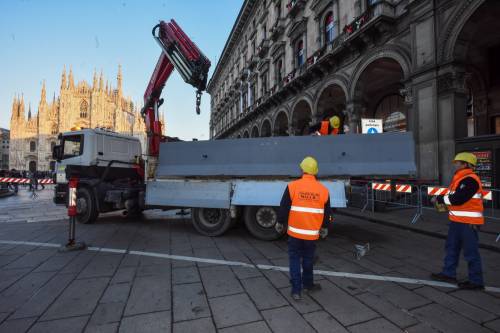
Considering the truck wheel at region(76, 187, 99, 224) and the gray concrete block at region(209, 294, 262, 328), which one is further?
the truck wheel at region(76, 187, 99, 224)

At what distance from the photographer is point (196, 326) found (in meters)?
2.44

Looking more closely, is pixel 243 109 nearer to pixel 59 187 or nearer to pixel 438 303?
pixel 59 187

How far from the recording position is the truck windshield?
7.40m

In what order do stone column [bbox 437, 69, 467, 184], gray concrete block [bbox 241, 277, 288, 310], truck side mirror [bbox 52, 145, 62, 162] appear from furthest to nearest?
stone column [bbox 437, 69, 467, 184] < truck side mirror [bbox 52, 145, 62, 162] < gray concrete block [bbox 241, 277, 288, 310]

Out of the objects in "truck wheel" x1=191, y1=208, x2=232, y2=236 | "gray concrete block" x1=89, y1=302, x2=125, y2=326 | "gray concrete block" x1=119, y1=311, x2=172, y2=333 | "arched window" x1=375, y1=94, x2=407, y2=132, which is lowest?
"gray concrete block" x1=89, y1=302, x2=125, y2=326

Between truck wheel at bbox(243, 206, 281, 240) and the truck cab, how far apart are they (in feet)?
10.3

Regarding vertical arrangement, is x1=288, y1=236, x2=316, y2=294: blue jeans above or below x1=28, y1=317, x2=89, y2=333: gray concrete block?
above

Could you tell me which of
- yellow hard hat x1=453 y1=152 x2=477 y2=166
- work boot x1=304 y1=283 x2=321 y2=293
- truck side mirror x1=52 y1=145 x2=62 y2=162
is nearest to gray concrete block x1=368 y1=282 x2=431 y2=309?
work boot x1=304 y1=283 x2=321 y2=293

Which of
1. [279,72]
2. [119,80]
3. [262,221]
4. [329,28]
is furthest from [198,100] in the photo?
[119,80]

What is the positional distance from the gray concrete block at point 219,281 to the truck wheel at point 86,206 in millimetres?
5037

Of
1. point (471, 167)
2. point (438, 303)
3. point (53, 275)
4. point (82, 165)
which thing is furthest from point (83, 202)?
point (471, 167)

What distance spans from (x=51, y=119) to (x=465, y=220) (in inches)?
3620

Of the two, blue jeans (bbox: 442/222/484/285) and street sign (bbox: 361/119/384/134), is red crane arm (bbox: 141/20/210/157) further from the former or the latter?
blue jeans (bbox: 442/222/484/285)

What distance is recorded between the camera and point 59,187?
7.78m
